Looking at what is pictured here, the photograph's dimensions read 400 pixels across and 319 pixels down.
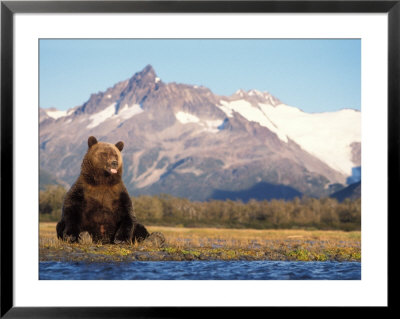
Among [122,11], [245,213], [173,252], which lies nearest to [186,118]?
[245,213]

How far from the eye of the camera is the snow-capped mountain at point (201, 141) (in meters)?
34.6

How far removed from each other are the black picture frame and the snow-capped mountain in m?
21.4

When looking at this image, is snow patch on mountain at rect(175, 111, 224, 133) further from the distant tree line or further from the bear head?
the bear head

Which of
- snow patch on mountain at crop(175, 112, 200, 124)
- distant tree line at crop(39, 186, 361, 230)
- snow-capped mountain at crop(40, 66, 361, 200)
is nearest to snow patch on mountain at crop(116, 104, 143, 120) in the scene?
snow-capped mountain at crop(40, 66, 361, 200)

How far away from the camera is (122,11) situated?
9531 millimetres

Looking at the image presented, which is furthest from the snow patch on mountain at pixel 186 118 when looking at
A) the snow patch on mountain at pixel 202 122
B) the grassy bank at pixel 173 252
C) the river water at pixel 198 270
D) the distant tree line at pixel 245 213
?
the river water at pixel 198 270

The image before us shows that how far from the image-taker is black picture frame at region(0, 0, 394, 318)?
29.5ft

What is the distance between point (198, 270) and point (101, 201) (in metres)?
3.33

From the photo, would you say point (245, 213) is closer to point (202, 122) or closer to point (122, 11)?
A: point (122, 11)

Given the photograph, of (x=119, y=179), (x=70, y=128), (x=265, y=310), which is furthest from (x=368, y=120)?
(x=70, y=128)

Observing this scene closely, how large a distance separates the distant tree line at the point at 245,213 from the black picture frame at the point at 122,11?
13589 mm

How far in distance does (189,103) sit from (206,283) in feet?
135

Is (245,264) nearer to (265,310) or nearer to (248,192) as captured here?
(265,310)

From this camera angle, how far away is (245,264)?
36.7 feet
